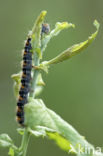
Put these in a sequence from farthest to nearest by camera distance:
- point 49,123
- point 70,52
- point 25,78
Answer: point 25,78, point 70,52, point 49,123

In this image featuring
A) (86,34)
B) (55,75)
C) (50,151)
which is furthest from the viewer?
(86,34)

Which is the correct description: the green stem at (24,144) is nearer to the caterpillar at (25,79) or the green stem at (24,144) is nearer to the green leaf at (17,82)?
the green leaf at (17,82)

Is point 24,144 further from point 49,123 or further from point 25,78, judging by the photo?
point 25,78

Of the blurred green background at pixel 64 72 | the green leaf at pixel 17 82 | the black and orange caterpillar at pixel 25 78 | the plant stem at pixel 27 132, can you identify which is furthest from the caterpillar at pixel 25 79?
the blurred green background at pixel 64 72

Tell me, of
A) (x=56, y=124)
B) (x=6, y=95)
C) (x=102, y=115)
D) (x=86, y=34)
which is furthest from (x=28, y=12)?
(x=56, y=124)

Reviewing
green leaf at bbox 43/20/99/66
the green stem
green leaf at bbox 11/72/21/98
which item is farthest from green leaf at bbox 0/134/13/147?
green leaf at bbox 43/20/99/66

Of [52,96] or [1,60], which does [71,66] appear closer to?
[52,96]

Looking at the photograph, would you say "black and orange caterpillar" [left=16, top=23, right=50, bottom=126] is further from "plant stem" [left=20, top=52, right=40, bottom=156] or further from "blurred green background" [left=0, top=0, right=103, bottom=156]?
"blurred green background" [left=0, top=0, right=103, bottom=156]

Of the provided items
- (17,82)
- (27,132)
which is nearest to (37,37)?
(17,82)

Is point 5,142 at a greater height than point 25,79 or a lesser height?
lesser
